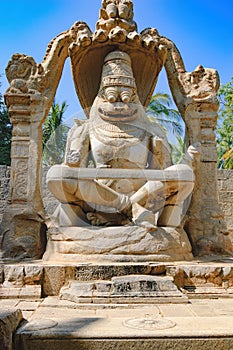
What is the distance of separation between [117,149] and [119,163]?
0.19 meters

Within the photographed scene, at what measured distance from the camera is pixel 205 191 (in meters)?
5.87

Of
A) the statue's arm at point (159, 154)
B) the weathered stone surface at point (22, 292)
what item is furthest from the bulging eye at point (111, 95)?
the weathered stone surface at point (22, 292)

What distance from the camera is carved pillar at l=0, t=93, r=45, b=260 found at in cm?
532

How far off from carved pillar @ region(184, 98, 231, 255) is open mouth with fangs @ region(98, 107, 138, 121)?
3.16 feet

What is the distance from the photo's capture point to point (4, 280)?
13.4ft

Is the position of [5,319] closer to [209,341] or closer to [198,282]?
[209,341]

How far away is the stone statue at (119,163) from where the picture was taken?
4.77 m

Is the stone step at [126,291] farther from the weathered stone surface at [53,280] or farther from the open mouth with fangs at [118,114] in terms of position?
the open mouth with fangs at [118,114]

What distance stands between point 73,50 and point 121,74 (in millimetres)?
809

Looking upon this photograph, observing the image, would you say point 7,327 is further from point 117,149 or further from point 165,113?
point 165,113

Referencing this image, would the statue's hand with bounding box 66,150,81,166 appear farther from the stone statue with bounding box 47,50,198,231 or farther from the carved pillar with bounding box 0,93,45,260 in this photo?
the carved pillar with bounding box 0,93,45,260

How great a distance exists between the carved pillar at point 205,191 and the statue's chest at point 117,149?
0.97m

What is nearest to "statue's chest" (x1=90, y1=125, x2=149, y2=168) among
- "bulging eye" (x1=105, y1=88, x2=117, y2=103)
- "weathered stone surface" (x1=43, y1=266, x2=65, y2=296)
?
"bulging eye" (x1=105, y1=88, x2=117, y2=103)

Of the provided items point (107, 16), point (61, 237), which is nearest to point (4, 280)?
point (61, 237)
